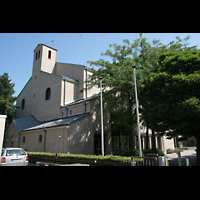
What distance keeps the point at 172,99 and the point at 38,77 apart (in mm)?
24796

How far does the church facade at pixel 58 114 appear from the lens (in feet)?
61.4

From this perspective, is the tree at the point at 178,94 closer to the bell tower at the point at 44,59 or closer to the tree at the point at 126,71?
the tree at the point at 126,71

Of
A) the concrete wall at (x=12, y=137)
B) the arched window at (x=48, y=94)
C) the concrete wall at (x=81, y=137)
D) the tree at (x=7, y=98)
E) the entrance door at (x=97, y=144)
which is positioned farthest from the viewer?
the tree at (x=7, y=98)

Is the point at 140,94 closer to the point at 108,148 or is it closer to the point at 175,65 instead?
the point at 175,65

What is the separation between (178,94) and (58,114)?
17097mm

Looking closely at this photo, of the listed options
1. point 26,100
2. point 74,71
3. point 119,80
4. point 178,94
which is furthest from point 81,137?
point 26,100

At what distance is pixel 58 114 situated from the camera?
81.1ft

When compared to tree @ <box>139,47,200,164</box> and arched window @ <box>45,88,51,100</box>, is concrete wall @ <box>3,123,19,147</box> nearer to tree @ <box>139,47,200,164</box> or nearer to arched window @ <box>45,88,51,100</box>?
arched window @ <box>45,88,51,100</box>

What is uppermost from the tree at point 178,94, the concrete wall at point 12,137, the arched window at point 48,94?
the arched window at point 48,94

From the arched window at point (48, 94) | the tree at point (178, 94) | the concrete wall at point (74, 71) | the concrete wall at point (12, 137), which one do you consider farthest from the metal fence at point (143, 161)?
the concrete wall at point (12, 137)

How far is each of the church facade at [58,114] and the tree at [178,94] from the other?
7766 millimetres

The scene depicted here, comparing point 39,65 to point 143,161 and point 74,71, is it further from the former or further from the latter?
point 143,161
